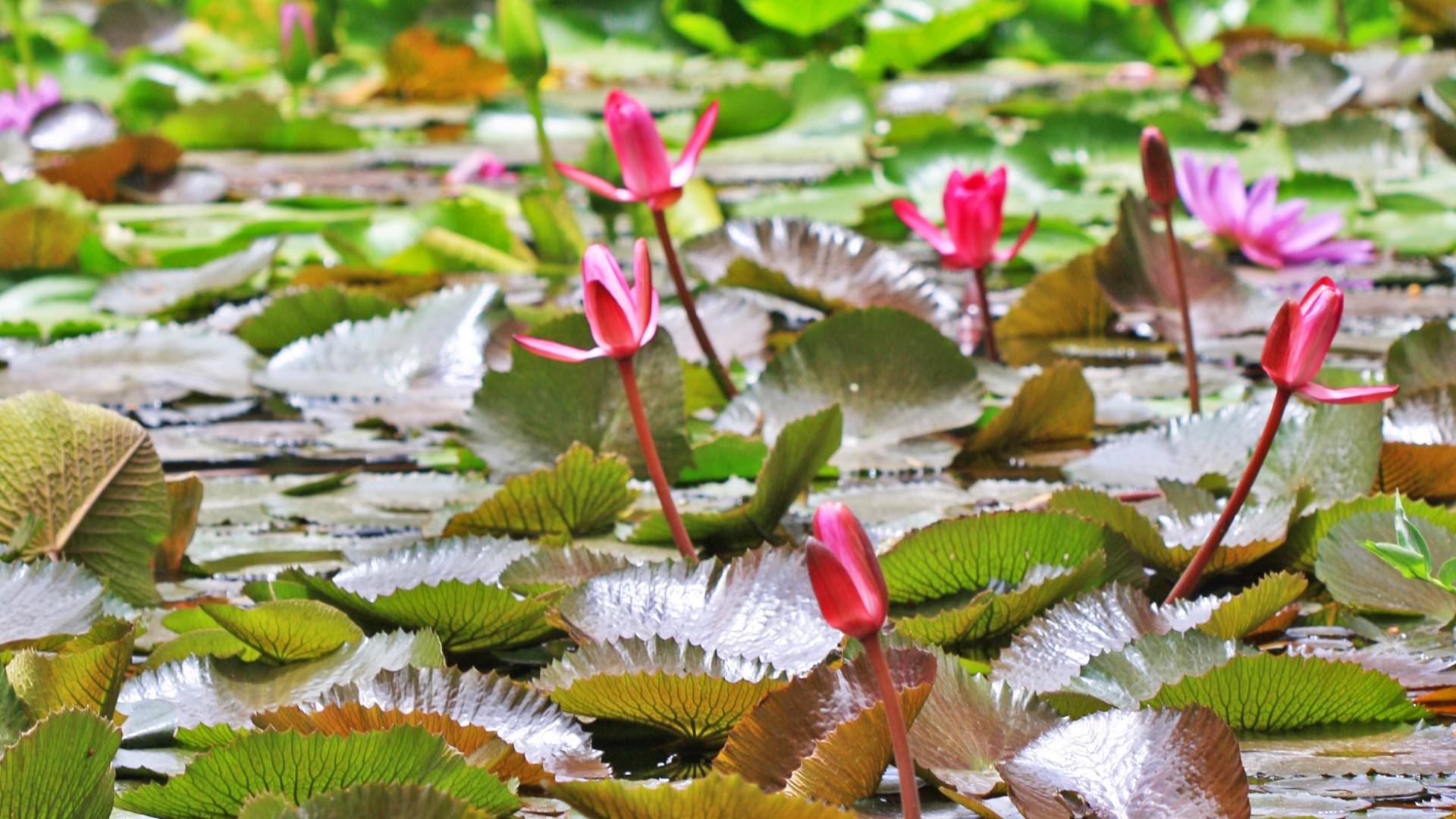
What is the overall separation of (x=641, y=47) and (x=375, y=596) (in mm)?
4334

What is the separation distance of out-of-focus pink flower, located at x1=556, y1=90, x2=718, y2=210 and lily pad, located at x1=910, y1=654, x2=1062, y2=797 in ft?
1.44

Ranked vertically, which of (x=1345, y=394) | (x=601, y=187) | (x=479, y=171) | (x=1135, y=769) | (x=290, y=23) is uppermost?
(x=290, y=23)

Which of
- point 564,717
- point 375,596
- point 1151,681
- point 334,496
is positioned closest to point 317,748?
point 564,717

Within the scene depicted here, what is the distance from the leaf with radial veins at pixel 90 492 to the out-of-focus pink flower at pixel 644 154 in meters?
0.33

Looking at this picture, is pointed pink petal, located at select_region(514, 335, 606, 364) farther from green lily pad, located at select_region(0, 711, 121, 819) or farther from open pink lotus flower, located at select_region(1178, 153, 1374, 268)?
open pink lotus flower, located at select_region(1178, 153, 1374, 268)

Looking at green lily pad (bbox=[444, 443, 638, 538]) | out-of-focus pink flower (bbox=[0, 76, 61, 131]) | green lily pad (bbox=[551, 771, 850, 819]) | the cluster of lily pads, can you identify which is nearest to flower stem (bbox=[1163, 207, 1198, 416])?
the cluster of lily pads

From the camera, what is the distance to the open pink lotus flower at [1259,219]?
5.06 feet

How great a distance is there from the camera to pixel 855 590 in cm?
45

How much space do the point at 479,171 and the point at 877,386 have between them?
1619 millimetres

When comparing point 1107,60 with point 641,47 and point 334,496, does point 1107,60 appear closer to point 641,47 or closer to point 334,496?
point 641,47

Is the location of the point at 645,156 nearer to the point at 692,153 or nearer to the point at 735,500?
the point at 692,153

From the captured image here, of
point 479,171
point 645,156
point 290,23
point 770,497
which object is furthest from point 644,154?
point 290,23

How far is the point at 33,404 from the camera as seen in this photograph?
0.80 metres

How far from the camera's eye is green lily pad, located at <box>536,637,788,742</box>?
0.58m
